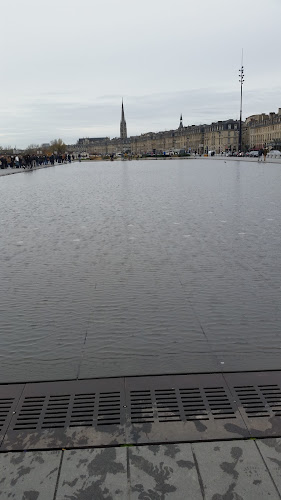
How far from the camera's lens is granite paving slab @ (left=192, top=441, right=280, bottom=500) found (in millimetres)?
2572

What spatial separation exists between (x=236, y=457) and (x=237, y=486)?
A: 0.24 m

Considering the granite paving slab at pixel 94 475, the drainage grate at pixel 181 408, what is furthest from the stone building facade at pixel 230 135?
the granite paving slab at pixel 94 475

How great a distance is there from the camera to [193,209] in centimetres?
1370

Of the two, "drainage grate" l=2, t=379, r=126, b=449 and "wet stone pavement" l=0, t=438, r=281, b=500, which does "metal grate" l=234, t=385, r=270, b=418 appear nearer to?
"wet stone pavement" l=0, t=438, r=281, b=500

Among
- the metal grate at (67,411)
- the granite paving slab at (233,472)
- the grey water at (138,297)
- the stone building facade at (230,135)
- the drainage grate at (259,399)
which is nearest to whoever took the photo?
the granite paving slab at (233,472)

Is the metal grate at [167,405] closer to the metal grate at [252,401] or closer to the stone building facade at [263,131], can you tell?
the metal grate at [252,401]

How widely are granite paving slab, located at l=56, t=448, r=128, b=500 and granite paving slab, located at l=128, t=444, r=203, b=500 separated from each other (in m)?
0.07

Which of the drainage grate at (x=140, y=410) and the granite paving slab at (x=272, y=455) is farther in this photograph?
the drainage grate at (x=140, y=410)

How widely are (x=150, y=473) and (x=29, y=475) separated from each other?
753 millimetres

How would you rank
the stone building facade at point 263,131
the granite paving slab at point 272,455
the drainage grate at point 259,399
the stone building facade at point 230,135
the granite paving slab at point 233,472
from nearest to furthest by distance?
the granite paving slab at point 233,472
the granite paving slab at point 272,455
the drainage grate at point 259,399
the stone building facade at point 263,131
the stone building facade at point 230,135

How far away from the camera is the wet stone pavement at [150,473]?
8.48 ft

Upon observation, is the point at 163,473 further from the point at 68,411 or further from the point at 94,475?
the point at 68,411

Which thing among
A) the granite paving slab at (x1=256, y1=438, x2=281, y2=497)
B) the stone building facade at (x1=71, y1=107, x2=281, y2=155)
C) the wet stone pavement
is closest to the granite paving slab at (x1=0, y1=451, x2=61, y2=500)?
the wet stone pavement

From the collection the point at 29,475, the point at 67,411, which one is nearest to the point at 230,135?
the point at 67,411
